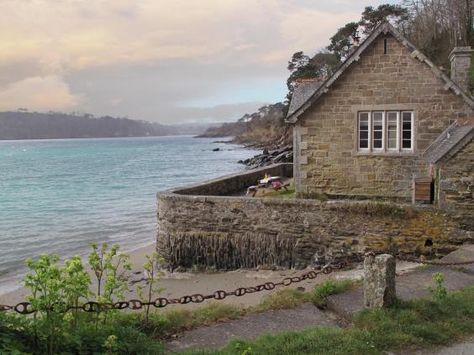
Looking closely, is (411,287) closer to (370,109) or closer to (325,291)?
(325,291)

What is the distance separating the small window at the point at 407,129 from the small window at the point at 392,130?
24 cm

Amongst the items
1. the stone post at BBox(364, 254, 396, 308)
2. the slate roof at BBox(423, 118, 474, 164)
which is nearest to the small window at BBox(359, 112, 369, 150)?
the slate roof at BBox(423, 118, 474, 164)

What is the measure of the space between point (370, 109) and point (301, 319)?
11.0 m

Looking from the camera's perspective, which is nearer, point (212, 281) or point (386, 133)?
point (212, 281)

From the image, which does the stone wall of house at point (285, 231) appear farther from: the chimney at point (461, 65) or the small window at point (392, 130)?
the chimney at point (461, 65)

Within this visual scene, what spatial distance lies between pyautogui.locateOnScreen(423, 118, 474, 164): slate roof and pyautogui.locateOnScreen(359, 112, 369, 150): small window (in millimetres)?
2082

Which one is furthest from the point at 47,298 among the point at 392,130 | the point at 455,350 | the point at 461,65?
the point at 461,65

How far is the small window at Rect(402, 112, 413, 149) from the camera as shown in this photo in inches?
676

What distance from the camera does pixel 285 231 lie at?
50.3ft

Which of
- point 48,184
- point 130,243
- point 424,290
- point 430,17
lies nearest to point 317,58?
point 430,17

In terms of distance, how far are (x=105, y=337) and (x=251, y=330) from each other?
2.52 metres

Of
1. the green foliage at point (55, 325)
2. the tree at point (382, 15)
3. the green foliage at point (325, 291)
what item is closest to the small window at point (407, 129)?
the green foliage at point (325, 291)

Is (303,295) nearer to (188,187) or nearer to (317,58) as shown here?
(188,187)

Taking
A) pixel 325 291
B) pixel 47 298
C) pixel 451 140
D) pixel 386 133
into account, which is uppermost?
pixel 386 133
